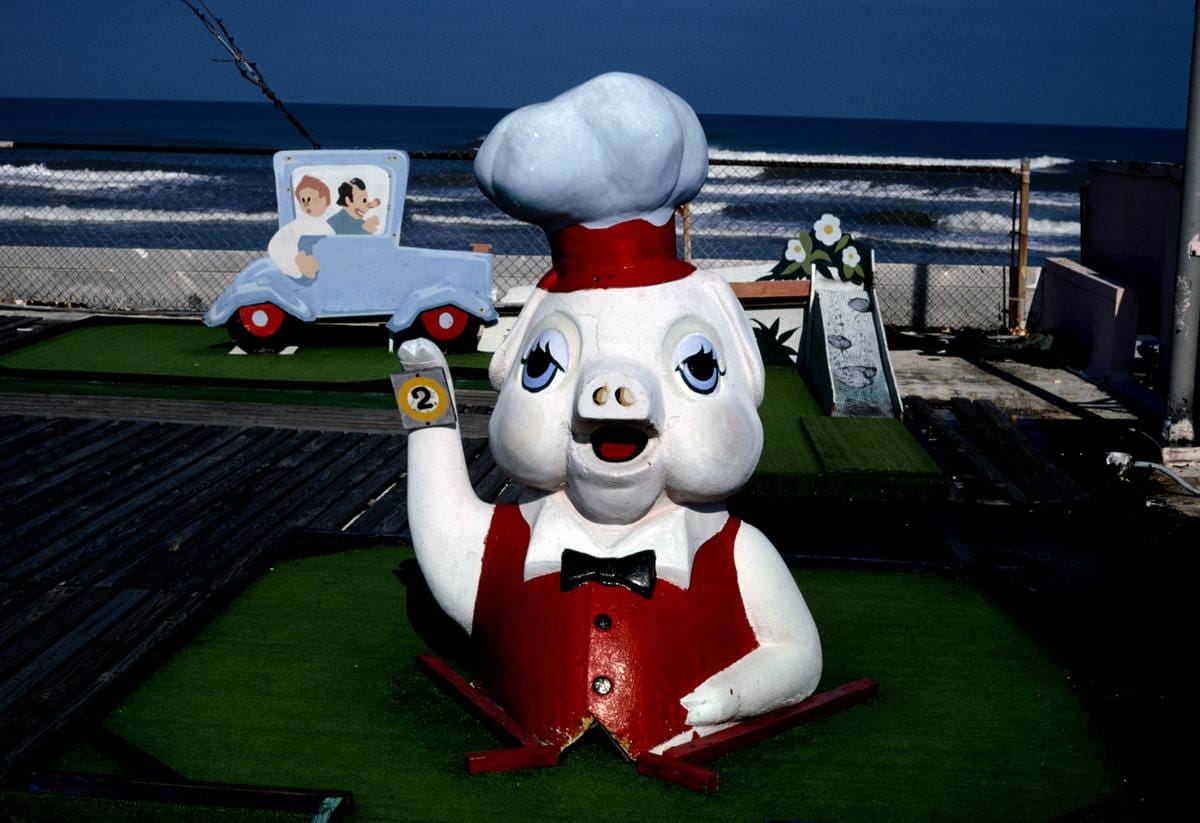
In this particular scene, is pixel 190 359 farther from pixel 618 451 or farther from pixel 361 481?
pixel 618 451

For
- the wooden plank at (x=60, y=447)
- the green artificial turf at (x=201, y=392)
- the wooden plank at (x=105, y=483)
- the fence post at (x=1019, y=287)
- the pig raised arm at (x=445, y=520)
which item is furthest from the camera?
the fence post at (x=1019, y=287)

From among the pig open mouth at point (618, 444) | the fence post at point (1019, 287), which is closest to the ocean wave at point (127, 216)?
the fence post at point (1019, 287)

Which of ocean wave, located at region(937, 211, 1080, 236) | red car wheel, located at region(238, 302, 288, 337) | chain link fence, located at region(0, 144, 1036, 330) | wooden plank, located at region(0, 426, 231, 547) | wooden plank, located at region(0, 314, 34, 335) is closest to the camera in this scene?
wooden plank, located at region(0, 426, 231, 547)

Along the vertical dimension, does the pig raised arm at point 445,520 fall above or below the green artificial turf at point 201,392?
above

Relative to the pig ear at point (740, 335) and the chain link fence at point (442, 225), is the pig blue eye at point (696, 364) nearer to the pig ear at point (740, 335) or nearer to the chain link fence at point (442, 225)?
the pig ear at point (740, 335)

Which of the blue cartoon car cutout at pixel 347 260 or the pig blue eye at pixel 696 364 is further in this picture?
the blue cartoon car cutout at pixel 347 260

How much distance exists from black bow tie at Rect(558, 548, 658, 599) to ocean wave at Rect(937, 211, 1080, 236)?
74.7 ft

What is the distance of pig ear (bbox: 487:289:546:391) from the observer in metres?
3.44

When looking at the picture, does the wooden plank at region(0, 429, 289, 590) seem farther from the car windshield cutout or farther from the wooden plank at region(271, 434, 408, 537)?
the car windshield cutout

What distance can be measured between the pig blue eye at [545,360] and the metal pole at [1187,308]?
4.59 meters

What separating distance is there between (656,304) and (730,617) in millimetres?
891

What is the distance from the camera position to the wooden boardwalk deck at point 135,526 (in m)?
3.88

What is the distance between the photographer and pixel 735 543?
345 centimetres

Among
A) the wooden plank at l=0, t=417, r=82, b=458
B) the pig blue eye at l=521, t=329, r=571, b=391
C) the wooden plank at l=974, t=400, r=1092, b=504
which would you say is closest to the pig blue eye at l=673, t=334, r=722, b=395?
the pig blue eye at l=521, t=329, r=571, b=391
